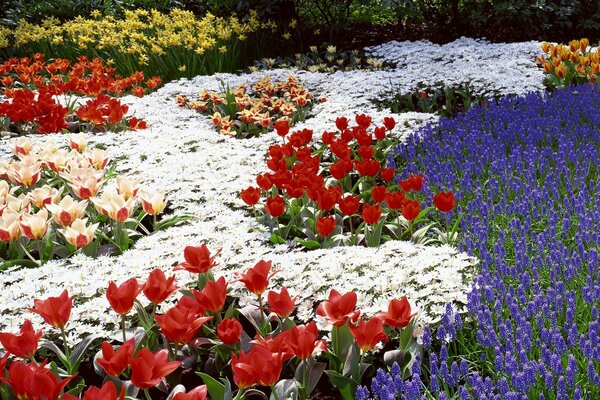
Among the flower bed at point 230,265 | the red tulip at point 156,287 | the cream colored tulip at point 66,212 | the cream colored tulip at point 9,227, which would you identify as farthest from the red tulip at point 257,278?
the cream colored tulip at point 9,227

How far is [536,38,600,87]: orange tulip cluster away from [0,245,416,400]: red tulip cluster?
4.82 meters

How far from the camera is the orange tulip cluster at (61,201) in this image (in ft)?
10.3

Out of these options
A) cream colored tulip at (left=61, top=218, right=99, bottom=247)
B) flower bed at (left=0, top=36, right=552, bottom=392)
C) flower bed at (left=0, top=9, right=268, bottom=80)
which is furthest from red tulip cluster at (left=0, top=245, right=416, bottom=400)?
flower bed at (left=0, top=9, right=268, bottom=80)

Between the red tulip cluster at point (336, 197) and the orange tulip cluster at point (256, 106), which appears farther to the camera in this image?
the orange tulip cluster at point (256, 106)

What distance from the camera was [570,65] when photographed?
22.0 ft

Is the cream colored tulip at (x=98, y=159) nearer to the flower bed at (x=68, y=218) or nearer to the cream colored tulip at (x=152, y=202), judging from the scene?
the flower bed at (x=68, y=218)

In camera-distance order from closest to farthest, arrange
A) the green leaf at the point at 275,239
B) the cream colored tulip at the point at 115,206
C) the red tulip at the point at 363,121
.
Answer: the cream colored tulip at the point at 115,206 → the green leaf at the point at 275,239 → the red tulip at the point at 363,121

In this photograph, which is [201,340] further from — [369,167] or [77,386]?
[369,167]

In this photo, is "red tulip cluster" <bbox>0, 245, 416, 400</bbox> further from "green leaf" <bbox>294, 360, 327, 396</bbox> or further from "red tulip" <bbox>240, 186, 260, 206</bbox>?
"red tulip" <bbox>240, 186, 260, 206</bbox>

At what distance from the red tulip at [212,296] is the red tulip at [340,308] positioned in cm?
37

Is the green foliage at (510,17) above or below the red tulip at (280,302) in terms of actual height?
above

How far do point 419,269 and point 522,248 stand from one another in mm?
504

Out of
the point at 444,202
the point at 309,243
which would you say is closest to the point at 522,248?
the point at 444,202

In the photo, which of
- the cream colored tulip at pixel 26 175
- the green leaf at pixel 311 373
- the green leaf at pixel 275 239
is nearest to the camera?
the green leaf at pixel 311 373
